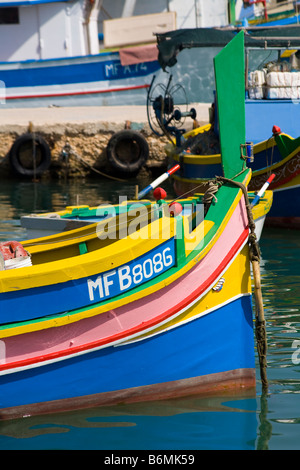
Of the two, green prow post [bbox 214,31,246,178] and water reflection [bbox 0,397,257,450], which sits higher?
green prow post [bbox 214,31,246,178]

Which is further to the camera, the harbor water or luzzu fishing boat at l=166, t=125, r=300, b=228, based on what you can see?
luzzu fishing boat at l=166, t=125, r=300, b=228

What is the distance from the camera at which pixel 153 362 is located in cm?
555

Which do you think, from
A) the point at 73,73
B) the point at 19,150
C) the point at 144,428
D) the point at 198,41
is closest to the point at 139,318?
the point at 144,428

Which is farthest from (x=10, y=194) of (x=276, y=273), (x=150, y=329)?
(x=150, y=329)

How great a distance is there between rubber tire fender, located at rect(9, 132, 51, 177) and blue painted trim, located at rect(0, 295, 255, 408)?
1421 centimetres

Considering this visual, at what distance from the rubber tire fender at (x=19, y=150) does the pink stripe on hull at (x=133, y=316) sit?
46.7 ft

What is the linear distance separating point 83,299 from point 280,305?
3705mm

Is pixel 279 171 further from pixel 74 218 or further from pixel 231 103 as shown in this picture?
pixel 231 103

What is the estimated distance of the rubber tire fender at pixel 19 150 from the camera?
1941cm

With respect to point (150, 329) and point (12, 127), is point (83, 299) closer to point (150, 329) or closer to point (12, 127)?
point (150, 329)

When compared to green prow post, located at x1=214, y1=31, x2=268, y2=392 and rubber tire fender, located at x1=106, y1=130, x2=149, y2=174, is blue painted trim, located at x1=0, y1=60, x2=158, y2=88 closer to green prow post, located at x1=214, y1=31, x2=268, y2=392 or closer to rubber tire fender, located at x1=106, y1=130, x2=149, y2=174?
rubber tire fender, located at x1=106, y1=130, x2=149, y2=174

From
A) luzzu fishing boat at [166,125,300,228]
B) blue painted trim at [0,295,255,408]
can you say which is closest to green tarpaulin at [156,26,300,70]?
luzzu fishing boat at [166,125,300,228]

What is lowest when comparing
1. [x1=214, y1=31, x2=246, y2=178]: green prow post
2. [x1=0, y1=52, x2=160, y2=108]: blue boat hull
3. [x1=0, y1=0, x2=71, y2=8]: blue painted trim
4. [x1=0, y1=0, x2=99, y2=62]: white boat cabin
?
[x1=214, y1=31, x2=246, y2=178]: green prow post

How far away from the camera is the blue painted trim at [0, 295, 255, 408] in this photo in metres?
5.29
